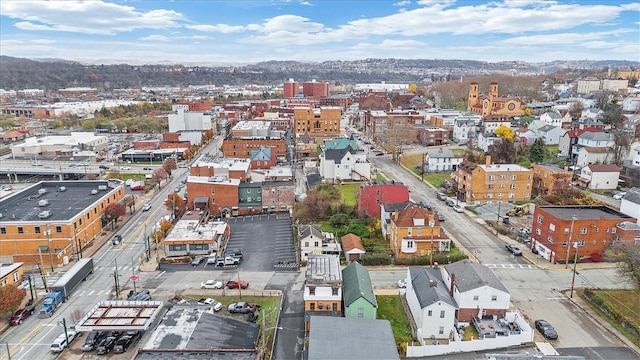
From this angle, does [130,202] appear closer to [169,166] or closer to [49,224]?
[49,224]

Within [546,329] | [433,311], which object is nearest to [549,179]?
[546,329]

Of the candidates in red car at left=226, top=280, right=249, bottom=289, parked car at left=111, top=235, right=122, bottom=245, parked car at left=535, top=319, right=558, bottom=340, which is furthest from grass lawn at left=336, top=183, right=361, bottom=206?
parked car at left=535, top=319, right=558, bottom=340

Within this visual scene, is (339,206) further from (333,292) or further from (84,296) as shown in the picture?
Result: (84,296)

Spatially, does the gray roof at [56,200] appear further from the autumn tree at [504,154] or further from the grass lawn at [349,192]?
the autumn tree at [504,154]

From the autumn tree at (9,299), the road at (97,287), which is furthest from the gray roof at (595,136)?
the autumn tree at (9,299)

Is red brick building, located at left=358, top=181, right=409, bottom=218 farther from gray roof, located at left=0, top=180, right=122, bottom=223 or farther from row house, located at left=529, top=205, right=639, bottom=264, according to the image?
gray roof, located at left=0, top=180, right=122, bottom=223

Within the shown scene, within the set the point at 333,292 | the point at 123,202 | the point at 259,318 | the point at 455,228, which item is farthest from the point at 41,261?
the point at 455,228

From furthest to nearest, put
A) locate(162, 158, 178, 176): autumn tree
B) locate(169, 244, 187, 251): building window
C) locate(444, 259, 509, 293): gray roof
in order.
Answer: locate(162, 158, 178, 176): autumn tree → locate(169, 244, 187, 251): building window → locate(444, 259, 509, 293): gray roof
